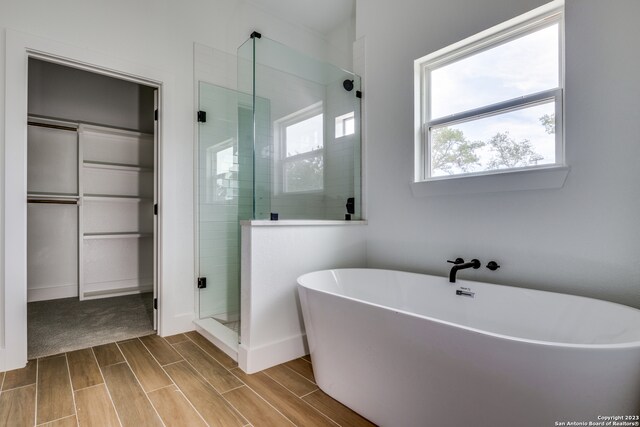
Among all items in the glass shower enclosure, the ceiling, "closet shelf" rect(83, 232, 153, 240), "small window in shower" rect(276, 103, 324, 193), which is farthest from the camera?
"closet shelf" rect(83, 232, 153, 240)

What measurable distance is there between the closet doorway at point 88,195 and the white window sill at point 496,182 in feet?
9.23

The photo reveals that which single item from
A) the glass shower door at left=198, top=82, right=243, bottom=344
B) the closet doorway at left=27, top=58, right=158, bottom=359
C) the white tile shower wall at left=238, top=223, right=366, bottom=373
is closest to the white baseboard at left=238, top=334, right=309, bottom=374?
the white tile shower wall at left=238, top=223, right=366, bottom=373

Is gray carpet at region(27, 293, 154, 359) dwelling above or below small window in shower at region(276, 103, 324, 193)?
below

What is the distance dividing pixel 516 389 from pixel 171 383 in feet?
5.76

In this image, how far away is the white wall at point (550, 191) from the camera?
1.50 m

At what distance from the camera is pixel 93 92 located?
12.7 feet

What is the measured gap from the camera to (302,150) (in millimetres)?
2455

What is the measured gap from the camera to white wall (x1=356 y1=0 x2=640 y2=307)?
4.92 feet

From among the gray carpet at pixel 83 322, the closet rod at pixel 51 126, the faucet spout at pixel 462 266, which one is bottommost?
the gray carpet at pixel 83 322

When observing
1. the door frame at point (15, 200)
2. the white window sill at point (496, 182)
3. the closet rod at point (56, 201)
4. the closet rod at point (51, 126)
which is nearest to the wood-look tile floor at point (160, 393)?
the door frame at point (15, 200)

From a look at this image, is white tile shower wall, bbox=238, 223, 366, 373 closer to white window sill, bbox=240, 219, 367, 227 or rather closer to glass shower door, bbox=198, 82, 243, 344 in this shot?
white window sill, bbox=240, 219, 367, 227

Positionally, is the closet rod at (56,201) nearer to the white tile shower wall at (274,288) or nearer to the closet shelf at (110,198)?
the closet shelf at (110,198)

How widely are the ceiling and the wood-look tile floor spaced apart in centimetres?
326

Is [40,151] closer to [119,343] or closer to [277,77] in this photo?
[119,343]
